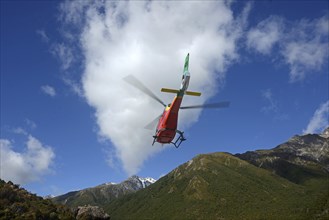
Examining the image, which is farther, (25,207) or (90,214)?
(25,207)

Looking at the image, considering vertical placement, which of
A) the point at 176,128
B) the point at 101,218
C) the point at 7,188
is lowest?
the point at 176,128

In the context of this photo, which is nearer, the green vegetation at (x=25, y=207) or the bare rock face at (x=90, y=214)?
the green vegetation at (x=25, y=207)

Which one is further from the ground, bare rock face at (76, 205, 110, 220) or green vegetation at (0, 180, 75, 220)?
green vegetation at (0, 180, 75, 220)

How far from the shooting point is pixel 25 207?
136500mm

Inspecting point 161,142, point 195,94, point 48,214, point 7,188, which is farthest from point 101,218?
point 195,94

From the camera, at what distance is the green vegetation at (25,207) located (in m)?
128

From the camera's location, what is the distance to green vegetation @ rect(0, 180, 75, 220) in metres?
128

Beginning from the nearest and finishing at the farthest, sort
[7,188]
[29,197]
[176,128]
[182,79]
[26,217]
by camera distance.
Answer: [182,79]
[176,128]
[26,217]
[7,188]
[29,197]

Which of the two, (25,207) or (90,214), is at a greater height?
(25,207)

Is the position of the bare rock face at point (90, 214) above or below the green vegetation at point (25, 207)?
below

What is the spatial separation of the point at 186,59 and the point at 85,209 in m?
112

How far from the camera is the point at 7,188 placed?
149625 mm

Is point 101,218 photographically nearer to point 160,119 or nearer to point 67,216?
point 67,216

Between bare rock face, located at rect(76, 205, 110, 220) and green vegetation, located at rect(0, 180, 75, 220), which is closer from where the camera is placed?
green vegetation, located at rect(0, 180, 75, 220)
